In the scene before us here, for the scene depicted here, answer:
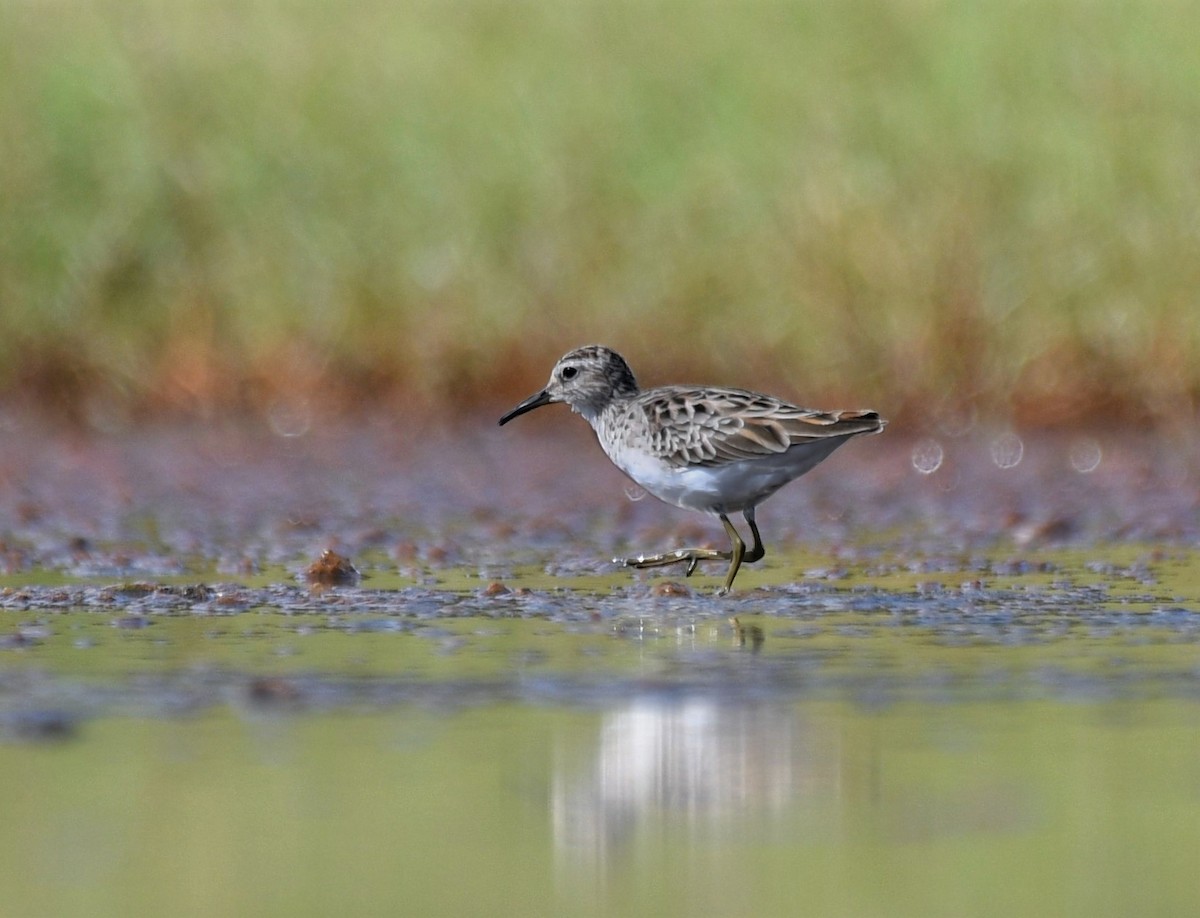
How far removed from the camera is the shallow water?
13.3 ft

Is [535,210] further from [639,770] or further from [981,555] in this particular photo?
[639,770]

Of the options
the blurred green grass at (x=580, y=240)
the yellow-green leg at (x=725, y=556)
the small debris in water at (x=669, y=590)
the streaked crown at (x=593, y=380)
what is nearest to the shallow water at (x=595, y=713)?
the small debris in water at (x=669, y=590)

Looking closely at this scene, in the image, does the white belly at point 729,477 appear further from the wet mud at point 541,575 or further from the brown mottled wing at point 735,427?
the wet mud at point 541,575

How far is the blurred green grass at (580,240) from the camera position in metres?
11.8

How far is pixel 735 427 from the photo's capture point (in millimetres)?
7895

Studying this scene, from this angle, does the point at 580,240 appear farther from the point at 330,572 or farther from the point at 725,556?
the point at 330,572

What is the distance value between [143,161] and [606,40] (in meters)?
5.78

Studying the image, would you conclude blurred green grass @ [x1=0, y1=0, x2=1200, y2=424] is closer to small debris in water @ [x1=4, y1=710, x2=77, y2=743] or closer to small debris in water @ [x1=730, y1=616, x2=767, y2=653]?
small debris in water @ [x1=730, y1=616, x2=767, y2=653]

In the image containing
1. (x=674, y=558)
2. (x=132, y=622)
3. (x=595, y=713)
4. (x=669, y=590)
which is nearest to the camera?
(x=595, y=713)

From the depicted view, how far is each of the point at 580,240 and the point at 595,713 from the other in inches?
284

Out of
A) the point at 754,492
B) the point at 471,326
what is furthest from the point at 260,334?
the point at 754,492

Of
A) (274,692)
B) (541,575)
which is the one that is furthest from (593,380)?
(274,692)

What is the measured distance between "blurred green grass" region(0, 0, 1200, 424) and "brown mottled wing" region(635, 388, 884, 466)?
12.5 ft

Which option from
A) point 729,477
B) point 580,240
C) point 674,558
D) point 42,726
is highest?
point 580,240
